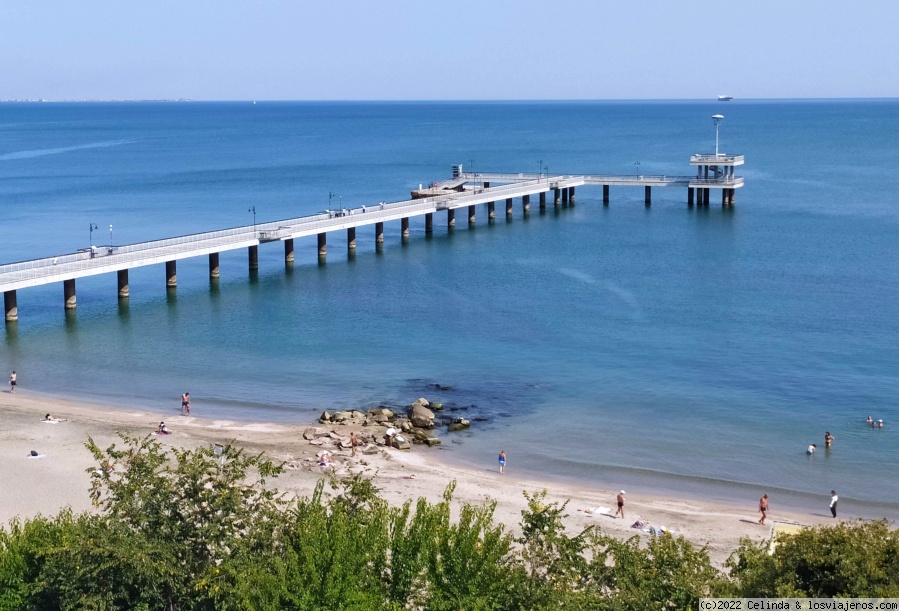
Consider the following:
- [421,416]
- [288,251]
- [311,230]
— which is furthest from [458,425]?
[288,251]

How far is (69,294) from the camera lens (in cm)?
5141

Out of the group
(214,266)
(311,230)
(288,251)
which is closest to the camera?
(214,266)

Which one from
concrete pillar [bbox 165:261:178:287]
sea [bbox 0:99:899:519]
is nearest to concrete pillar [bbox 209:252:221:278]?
sea [bbox 0:99:899:519]

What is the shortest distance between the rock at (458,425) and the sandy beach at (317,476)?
1.86 metres

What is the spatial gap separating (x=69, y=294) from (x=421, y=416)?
76.2 feet

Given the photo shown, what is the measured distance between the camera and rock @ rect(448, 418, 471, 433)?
35.5 meters

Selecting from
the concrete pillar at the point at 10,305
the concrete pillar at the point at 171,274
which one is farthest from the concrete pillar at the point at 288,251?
the concrete pillar at the point at 10,305

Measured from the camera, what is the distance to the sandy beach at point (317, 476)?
27688mm

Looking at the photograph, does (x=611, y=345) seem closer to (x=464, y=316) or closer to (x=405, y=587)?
(x=464, y=316)

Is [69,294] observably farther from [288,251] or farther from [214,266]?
[288,251]

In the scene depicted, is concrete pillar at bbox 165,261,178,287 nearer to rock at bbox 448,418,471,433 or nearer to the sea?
the sea

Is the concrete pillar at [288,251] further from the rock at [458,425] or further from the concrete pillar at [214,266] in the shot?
the rock at [458,425]

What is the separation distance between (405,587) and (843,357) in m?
29.7

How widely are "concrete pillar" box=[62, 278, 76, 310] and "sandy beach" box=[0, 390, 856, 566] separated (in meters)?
14.9
